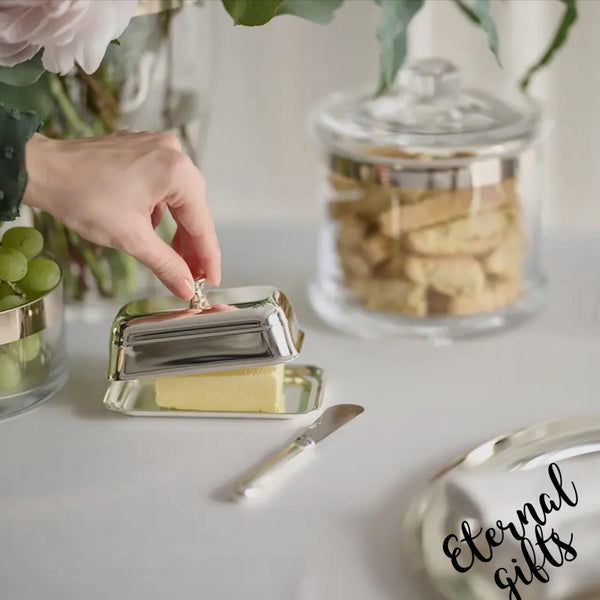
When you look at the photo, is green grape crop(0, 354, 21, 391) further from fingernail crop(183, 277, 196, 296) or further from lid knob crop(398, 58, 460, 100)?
lid knob crop(398, 58, 460, 100)

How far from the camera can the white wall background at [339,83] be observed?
115cm

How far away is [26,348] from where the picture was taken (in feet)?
2.54

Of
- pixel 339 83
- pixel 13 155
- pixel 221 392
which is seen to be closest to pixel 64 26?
pixel 13 155

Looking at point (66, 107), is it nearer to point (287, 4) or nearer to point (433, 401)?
point (287, 4)

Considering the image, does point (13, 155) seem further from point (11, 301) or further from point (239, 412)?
point (239, 412)

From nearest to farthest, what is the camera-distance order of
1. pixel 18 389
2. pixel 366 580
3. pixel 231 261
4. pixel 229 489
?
pixel 366 580 → pixel 229 489 → pixel 18 389 → pixel 231 261

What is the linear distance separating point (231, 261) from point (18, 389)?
380mm

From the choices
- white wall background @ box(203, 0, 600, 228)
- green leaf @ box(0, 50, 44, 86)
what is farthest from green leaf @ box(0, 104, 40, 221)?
white wall background @ box(203, 0, 600, 228)

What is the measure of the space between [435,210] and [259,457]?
28cm

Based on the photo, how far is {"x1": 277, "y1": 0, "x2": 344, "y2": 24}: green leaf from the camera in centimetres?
82

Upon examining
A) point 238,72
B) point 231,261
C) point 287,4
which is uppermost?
point 287,4

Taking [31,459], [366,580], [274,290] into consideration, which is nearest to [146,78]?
[274,290]

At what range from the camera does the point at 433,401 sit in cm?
82

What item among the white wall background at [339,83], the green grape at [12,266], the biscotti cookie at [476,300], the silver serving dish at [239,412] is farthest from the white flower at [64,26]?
the white wall background at [339,83]
